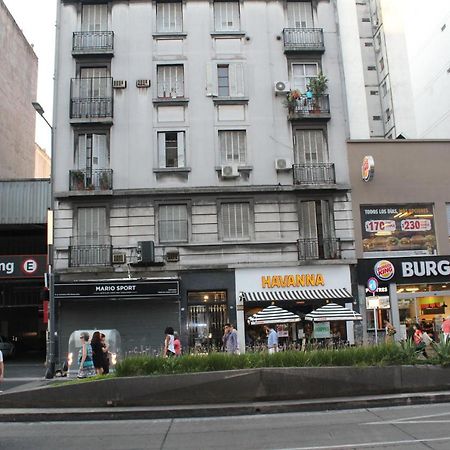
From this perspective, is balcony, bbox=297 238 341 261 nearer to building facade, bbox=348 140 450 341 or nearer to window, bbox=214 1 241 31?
building facade, bbox=348 140 450 341

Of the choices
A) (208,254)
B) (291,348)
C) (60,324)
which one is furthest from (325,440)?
(60,324)

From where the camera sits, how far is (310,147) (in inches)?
952

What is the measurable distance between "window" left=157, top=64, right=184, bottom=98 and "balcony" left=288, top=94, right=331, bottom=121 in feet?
16.4

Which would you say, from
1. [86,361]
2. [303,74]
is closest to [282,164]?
[303,74]

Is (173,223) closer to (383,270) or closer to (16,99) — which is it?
(383,270)

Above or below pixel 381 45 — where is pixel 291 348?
below

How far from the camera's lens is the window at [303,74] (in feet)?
81.4

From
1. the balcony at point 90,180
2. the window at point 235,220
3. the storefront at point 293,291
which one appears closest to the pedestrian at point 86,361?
the storefront at point 293,291

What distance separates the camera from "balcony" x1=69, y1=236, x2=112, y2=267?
22.4 metres

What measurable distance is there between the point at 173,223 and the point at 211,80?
6659 mm

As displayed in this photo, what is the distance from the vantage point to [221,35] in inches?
976

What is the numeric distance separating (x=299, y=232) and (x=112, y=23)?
12642mm

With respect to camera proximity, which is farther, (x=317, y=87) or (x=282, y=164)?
(x=317, y=87)

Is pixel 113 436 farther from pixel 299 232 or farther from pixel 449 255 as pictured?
pixel 449 255
